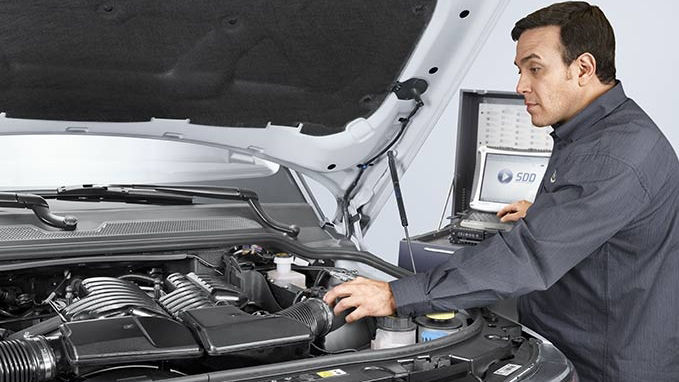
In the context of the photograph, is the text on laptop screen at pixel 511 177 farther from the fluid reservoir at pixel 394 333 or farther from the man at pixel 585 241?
the fluid reservoir at pixel 394 333

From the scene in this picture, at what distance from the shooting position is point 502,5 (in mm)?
2117

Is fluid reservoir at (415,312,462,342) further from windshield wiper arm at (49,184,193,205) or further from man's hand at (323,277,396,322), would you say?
windshield wiper arm at (49,184,193,205)

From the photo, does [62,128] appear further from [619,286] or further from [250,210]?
[619,286]

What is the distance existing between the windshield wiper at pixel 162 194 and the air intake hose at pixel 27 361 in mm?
762

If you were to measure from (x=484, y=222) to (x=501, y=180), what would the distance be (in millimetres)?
183

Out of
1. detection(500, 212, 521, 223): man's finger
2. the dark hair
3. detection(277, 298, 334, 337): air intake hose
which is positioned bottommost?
detection(500, 212, 521, 223): man's finger

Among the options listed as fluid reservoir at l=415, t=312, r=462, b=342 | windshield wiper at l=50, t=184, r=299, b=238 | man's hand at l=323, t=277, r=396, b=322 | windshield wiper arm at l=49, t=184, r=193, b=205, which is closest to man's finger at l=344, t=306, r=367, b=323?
man's hand at l=323, t=277, r=396, b=322

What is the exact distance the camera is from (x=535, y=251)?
5.53 ft

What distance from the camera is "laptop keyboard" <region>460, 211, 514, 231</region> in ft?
8.52

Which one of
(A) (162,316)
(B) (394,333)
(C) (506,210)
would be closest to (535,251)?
(B) (394,333)

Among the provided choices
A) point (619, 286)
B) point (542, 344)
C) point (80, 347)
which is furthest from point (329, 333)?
point (619, 286)

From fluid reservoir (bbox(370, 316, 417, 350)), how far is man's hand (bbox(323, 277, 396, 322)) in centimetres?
3

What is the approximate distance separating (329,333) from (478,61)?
3106 mm

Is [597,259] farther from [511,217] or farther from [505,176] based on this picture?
[505,176]
